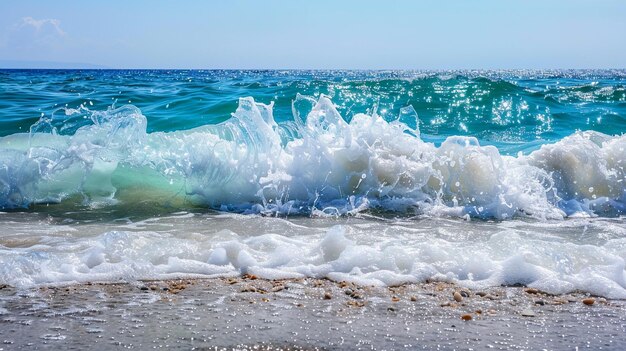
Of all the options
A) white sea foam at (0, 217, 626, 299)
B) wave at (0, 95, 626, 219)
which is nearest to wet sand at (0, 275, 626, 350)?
white sea foam at (0, 217, 626, 299)

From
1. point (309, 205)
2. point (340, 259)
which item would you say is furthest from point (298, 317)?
point (309, 205)

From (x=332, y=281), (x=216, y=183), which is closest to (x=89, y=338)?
(x=332, y=281)

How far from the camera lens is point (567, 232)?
504 cm

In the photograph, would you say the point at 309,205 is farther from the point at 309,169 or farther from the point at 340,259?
the point at 340,259

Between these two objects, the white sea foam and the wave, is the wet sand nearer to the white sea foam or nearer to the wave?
the white sea foam

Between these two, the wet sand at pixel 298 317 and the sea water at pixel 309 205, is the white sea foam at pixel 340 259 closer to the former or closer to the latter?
the sea water at pixel 309 205

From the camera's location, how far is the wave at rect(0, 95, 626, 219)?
6.03 meters

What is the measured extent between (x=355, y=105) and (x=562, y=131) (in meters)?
4.25

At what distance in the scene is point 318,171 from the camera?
637cm

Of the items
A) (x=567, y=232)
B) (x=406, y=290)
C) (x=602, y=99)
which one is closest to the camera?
(x=406, y=290)

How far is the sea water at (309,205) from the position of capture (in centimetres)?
389

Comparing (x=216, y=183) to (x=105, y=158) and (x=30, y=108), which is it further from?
(x=30, y=108)

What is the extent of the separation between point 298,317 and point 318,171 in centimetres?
338

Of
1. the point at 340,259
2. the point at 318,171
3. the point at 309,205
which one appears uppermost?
the point at 318,171
